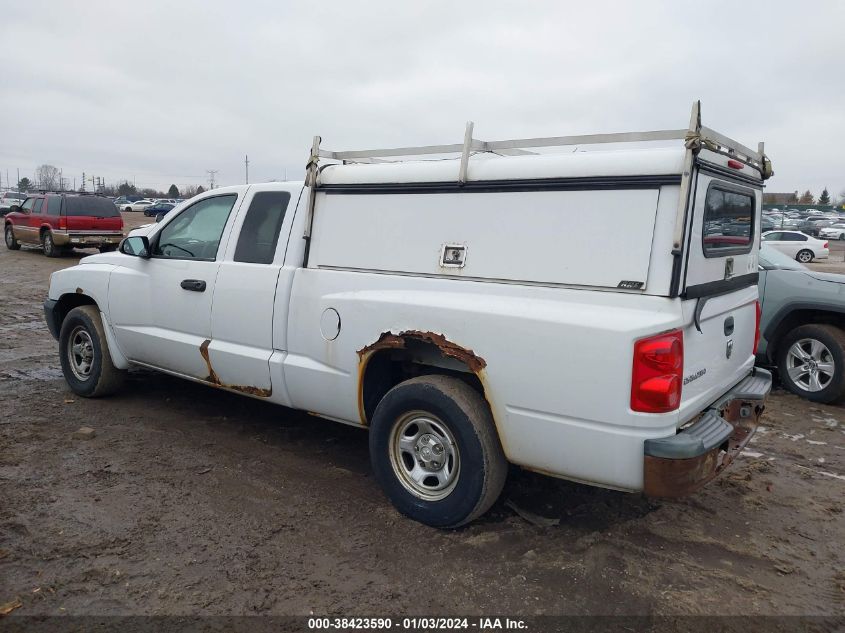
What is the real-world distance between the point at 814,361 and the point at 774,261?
1125 mm

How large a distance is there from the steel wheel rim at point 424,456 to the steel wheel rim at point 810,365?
15.2ft

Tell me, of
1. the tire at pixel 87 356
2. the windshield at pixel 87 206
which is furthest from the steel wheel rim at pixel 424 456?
the windshield at pixel 87 206

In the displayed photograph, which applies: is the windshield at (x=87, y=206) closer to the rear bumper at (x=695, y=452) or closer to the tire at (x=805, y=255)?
the rear bumper at (x=695, y=452)

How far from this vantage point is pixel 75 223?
61.0ft

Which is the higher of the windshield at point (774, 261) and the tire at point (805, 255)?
the tire at point (805, 255)

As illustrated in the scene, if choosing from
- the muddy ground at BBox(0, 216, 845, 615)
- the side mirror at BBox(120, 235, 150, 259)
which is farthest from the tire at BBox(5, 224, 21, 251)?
the side mirror at BBox(120, 235, 150, 259)

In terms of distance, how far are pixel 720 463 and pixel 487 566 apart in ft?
4.38

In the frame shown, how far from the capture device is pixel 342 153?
4.39 m

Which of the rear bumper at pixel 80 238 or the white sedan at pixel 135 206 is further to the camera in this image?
the white sedan at pixel 135 206

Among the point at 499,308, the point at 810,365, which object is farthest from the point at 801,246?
the point at 499,308

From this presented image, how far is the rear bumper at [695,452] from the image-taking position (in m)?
2.98

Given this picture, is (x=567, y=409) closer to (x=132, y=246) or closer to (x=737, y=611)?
(x=737, y=611)

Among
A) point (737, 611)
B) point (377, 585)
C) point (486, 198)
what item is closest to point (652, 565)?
point (737, 611)

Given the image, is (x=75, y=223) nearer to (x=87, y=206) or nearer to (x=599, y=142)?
(x=87, y=206)
